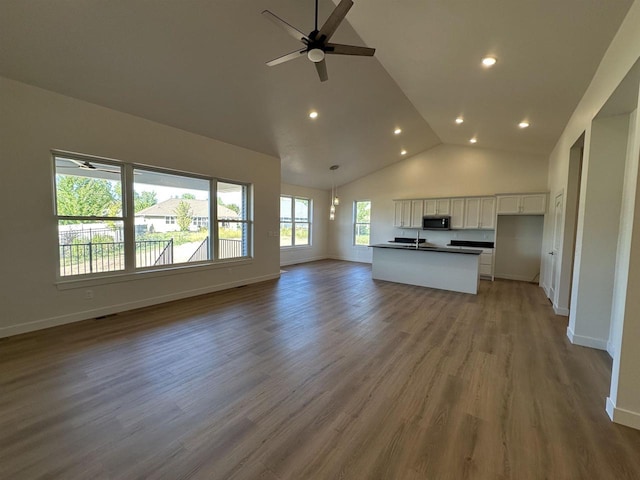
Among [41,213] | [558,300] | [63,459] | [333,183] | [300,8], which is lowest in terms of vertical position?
[63,459]

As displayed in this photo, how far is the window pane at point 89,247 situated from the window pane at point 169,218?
0.28m

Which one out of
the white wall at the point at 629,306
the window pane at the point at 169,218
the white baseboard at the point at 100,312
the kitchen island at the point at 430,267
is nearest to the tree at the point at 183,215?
the window pane at the point at 169,218

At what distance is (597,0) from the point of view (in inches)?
82.5

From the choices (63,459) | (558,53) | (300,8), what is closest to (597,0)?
(558,53)

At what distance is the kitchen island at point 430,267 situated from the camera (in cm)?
540

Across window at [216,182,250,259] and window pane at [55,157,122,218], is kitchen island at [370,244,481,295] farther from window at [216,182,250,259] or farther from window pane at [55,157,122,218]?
window pane at [55,157,122,218]

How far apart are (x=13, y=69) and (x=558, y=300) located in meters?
7.67

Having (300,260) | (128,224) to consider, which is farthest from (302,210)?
→ (128,224)

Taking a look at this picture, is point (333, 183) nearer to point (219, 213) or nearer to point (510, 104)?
point (219, 213)

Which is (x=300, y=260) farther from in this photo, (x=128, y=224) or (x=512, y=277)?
(x=512, y=277)

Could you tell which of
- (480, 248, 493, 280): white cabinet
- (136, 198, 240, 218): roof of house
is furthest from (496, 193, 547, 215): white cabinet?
(136, 198, 240, 218): roof of house

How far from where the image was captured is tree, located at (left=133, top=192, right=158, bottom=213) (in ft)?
14.0

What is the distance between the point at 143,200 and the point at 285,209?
4.60 meters

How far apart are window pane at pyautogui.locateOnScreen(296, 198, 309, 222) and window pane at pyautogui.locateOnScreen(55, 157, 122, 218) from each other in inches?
216
